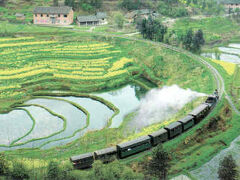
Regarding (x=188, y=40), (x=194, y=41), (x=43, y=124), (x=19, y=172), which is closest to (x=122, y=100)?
(x=43, y=124)

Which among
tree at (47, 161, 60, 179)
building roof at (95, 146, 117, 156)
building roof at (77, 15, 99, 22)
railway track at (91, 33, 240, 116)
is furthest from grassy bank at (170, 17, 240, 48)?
tree at (47, 161, 60, 179)

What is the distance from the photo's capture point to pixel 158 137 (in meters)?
50.5

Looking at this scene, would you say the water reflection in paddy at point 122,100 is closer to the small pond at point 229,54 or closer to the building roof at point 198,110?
the building roof at point 198,110

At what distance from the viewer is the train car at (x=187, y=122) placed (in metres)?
53.8

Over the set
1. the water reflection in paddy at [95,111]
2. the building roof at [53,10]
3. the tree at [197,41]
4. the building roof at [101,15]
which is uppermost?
the building roof at [53,10]

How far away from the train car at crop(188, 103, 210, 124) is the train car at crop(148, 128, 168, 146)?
24.0 feet

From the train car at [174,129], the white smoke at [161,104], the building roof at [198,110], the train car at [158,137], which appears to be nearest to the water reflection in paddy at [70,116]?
the white smoke at [161,104]

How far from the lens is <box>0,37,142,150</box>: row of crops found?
59.8 metres

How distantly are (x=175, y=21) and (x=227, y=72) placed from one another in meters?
72.0

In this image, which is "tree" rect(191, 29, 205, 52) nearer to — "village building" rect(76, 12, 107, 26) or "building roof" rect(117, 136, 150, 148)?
"village building" rect(76, 12, 107, 26)

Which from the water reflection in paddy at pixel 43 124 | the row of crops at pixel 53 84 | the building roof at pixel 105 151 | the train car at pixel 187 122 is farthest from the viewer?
the row of crops at pixel 53 84

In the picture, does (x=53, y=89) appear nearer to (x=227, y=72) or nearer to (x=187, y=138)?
(x=187, y=138)

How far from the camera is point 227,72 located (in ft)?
274

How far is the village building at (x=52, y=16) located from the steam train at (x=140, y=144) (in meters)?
91.2
